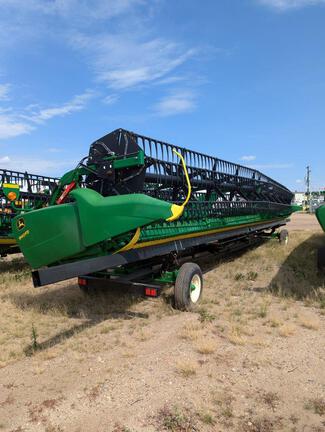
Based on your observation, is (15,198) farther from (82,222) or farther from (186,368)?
(186,368)

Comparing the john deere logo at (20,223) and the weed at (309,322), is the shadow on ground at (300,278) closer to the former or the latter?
the weed at (309,322)

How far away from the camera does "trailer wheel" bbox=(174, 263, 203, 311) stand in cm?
564

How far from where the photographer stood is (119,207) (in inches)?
161

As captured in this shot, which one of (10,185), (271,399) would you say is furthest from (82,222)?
(10,185)

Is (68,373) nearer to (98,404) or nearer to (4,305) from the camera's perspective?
(98,404)

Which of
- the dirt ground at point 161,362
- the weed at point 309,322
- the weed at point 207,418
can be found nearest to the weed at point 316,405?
the dirt ground at point 161,362

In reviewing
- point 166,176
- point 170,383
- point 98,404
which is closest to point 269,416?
point 170,383

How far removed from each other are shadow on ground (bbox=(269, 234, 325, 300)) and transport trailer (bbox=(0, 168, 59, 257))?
220 inches

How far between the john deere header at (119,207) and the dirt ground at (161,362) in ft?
3.75

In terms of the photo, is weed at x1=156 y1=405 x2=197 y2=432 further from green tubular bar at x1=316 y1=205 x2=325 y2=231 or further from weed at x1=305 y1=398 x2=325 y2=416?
green tubular bar at x1=316 y1=205 x2=325 y2=231

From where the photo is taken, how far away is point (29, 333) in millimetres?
4816

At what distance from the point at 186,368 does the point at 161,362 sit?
1.17 ft

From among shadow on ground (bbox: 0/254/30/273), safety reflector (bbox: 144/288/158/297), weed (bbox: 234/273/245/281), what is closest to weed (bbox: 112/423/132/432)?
safety reflector (bbox: 144/288/158/297)

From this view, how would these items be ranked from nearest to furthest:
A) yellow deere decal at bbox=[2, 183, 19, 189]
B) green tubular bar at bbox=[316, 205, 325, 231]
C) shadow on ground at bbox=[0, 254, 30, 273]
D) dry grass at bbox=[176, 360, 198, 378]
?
dry grass at bbox=[176, 360, 198, 378]
green tubular bar at bbox=[316, 205, 325, 231]
yellow deere decal at bbox=[2, 183, 19, 189]
shadow on ground at bbox=[0, 254, 30, 273]
